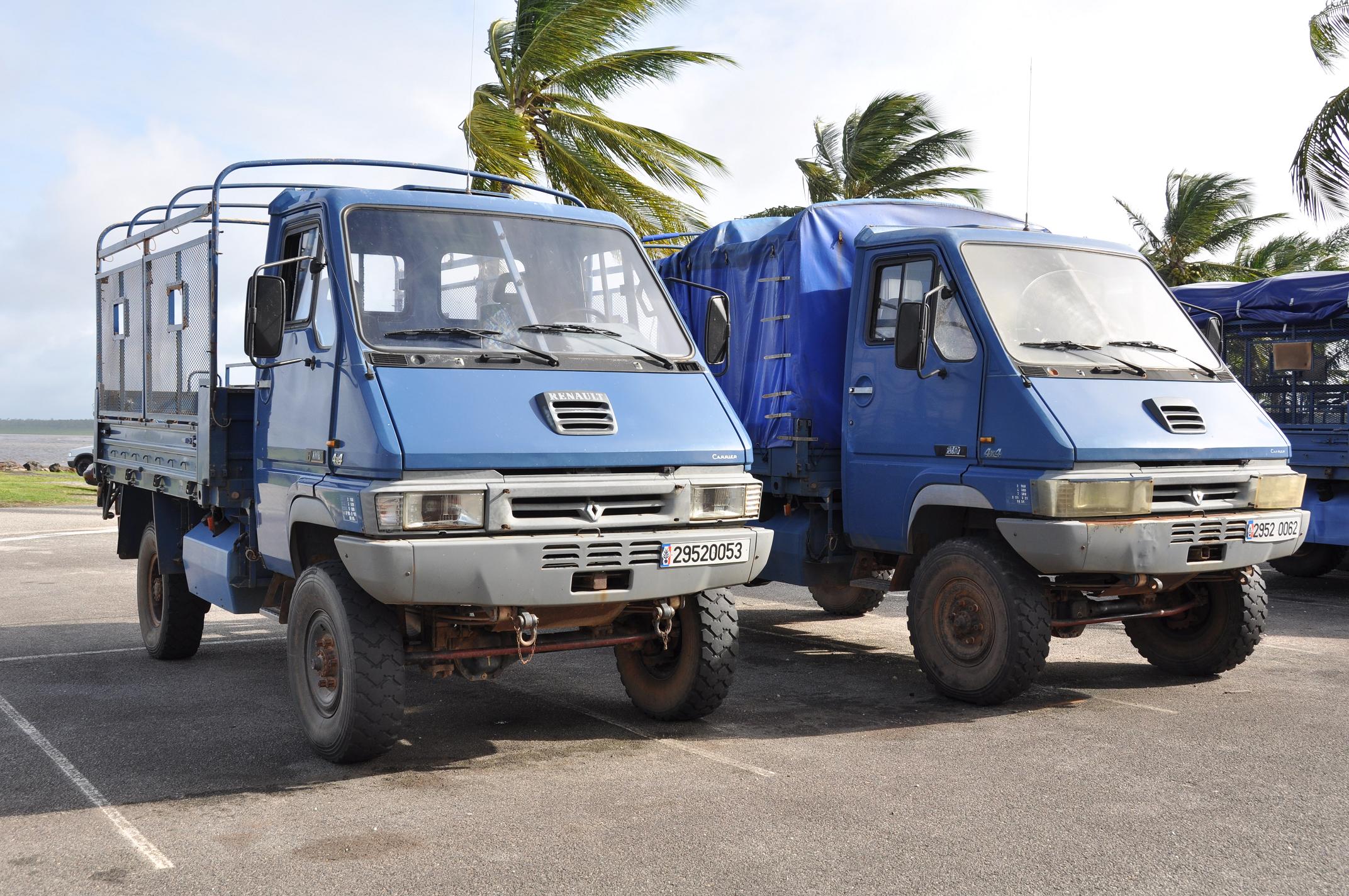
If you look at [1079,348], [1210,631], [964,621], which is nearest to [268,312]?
[964,621]

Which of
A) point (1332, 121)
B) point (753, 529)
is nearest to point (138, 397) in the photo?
point (753, 529)

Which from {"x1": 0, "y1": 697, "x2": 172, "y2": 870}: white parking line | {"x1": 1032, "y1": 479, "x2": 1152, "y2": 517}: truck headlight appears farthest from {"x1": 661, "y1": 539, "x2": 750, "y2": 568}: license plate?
{"x1": 0, "y1": 697, "x2": 172, "y2": 870}: white parking line

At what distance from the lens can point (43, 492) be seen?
2588 cm

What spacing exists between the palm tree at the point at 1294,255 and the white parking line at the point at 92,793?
28.3m

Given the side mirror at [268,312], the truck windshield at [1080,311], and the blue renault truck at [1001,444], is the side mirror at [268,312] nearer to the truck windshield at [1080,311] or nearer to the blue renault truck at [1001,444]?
the blue renault truck at [1001,444]

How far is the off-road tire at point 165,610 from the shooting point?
8.65 meters

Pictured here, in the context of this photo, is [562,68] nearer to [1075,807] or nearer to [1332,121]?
[1332,121]

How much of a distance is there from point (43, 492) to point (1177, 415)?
79.5ft

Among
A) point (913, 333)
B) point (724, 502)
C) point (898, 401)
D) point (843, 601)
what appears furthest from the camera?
point (843, 601)

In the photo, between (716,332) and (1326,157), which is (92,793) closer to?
(716,332)

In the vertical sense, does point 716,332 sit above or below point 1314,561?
above

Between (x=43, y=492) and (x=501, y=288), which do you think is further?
(x=43, y=492)

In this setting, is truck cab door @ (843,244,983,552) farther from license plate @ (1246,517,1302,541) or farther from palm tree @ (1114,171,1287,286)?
palm tree @ (1114,171,1287,286)

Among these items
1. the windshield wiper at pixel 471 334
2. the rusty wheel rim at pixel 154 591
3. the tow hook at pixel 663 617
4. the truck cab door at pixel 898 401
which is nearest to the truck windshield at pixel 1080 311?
the truck cab door at pixel 898 401
